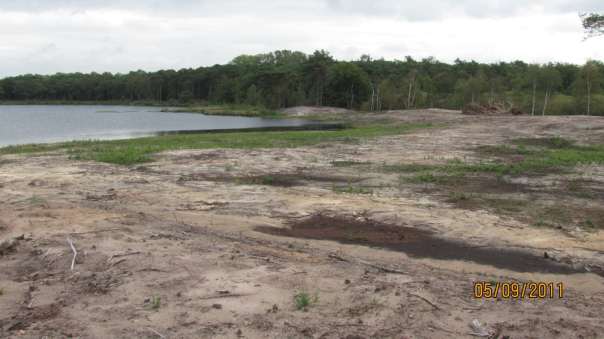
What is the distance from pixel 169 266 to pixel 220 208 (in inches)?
147

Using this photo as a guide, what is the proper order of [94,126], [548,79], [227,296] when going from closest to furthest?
[227,296] < [94,126] < [548,79]

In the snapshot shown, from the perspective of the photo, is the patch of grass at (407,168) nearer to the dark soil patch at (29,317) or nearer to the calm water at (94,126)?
the dark soil patch at (29,317)

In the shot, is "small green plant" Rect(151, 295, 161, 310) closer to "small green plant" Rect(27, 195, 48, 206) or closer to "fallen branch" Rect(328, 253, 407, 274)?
"fallen branch" Rect(328, 253, 407, 274)

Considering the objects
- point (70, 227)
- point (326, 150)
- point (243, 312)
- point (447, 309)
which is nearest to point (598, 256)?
point (447, 309)

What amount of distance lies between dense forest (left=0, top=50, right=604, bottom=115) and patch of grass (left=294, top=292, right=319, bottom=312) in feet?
160

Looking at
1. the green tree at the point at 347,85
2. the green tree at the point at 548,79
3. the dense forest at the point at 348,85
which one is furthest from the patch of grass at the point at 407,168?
the green tree at the point at 347,85

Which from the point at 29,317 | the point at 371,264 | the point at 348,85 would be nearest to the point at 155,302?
the point at 29,317

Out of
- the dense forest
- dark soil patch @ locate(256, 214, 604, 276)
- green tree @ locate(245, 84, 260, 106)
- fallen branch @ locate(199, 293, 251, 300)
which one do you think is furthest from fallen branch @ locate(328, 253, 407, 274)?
green tree @ locate(245, 84, 260, 106)

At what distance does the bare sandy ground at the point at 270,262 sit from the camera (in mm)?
5250

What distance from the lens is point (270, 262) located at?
22.9 ft

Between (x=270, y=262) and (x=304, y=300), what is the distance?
1474 mm

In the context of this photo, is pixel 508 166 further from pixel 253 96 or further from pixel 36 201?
pixel 253 96

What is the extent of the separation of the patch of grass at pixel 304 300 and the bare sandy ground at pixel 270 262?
4 centimetres

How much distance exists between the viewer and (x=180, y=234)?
8.41m
